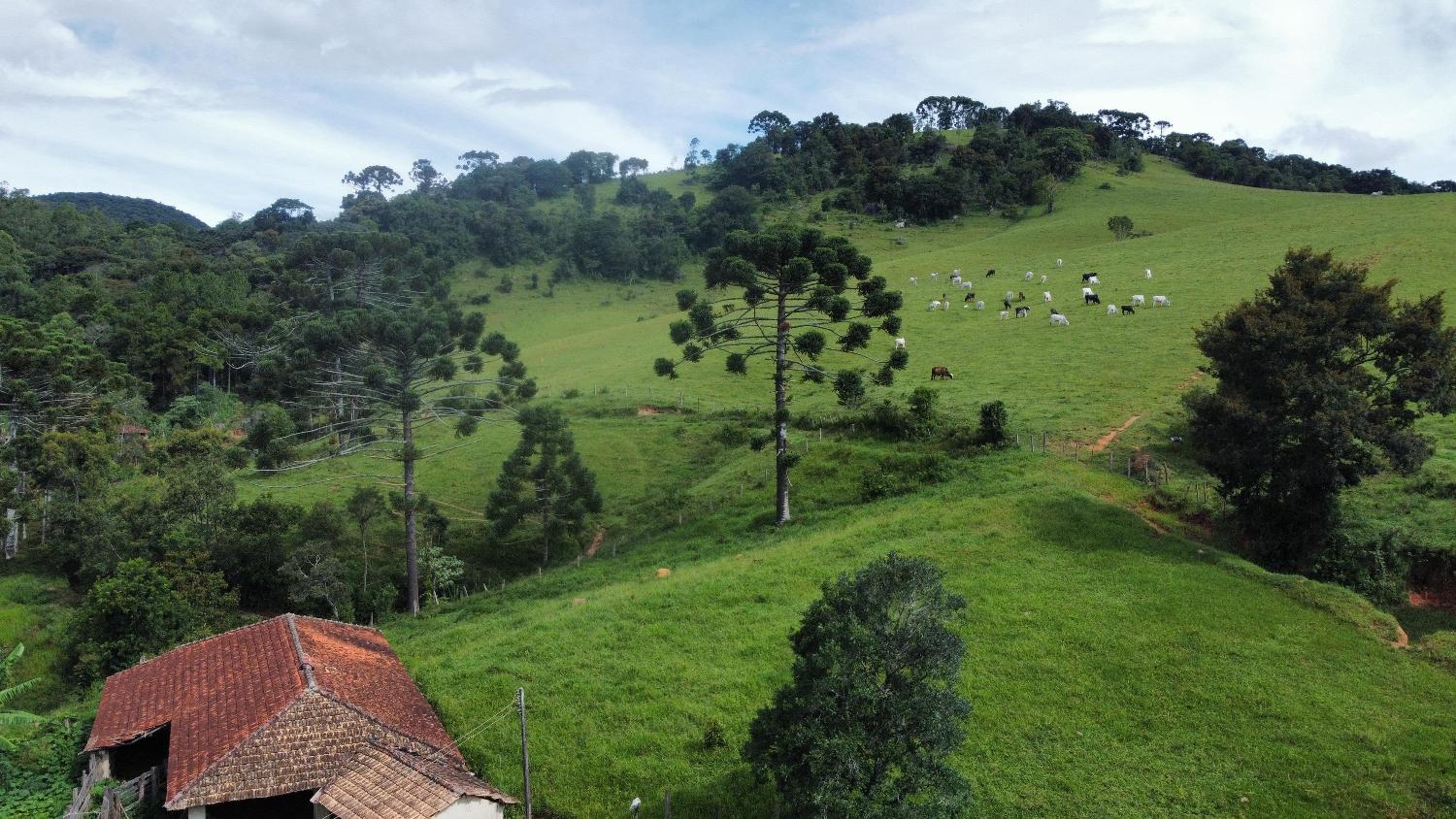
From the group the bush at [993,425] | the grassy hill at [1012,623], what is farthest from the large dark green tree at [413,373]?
the bush at [993,425]

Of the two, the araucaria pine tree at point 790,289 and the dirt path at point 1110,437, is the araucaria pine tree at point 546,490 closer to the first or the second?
the araucaria pine tree at point 790,289

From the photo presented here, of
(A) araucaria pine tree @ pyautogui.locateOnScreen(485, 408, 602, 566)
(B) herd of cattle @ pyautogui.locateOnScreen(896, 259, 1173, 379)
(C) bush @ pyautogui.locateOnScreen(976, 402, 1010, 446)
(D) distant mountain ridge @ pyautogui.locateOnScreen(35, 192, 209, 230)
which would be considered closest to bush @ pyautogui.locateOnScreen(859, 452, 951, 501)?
(C) bush @ pyautogui.locateOnScreen(976, 402, 1010, 446)

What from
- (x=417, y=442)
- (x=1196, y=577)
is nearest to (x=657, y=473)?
(x=417, y=442)

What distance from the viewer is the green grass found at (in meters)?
14.0

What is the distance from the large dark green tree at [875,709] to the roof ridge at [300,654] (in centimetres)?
921

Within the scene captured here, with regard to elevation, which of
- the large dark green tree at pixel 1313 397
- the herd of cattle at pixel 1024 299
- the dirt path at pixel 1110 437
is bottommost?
the dirt path at pixel 1110 437

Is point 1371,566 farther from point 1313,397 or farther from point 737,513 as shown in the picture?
point 737,513

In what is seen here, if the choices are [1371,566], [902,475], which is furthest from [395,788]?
[1371,566]

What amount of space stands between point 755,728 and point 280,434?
82.2ft

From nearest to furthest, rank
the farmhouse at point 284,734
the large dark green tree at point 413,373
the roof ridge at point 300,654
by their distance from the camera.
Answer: the farmhouse at point 284,734 → the roof ridge at point 300,654 → the large dark green tree at point 413,373

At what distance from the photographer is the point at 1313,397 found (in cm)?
2033

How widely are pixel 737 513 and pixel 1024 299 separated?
3169 centimetres

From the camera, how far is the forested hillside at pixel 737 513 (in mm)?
15633

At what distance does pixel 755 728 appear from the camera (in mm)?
12523
